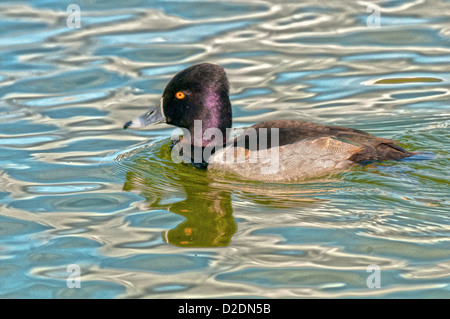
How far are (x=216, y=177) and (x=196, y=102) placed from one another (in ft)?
2.89

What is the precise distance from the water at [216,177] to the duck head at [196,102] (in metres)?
0.49

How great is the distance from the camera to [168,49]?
1255 centimetres

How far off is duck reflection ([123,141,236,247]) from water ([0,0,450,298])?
0.02 meters

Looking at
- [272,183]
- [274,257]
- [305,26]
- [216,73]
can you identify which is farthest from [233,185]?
[305,26]

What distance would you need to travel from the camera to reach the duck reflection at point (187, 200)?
7.36m

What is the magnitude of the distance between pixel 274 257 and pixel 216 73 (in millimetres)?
2673

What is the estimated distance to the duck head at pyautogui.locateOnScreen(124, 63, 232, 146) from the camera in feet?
28.8

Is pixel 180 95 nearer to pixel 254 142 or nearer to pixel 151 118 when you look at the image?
pixel 151 118

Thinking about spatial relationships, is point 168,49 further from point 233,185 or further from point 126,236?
point 126,236
